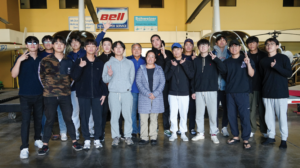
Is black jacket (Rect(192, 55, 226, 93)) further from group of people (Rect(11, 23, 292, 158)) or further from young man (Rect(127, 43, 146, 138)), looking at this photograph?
young man (Rect(127, 43, 146, 138))

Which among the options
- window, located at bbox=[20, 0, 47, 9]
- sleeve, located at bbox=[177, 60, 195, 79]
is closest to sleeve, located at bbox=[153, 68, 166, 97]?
sleeve, located at bbox=[177, 60, 195, 79]

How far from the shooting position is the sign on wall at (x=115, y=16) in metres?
12.1

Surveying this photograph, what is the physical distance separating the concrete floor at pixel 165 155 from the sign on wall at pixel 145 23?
957cm

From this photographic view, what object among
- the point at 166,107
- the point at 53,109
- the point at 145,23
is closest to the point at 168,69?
the point at 166,107

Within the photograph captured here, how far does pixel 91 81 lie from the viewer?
126 inches

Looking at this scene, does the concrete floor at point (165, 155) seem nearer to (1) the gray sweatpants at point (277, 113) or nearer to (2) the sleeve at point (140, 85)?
(1) the gray sweatpants at point (277, 113)

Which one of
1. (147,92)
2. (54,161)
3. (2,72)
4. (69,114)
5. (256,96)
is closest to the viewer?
(54,161)

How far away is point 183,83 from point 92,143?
1.93 meters

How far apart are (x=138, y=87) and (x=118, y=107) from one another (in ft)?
1.56

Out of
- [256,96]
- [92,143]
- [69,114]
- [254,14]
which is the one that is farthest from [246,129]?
[254,14]

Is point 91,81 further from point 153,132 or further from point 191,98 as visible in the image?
point 191,98

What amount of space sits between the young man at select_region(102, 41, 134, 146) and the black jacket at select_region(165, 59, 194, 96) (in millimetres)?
683

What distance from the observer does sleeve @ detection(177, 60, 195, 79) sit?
11.3 feet

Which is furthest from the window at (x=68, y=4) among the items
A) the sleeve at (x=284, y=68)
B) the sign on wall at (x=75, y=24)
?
the sleeve at (x=284, y=68)
